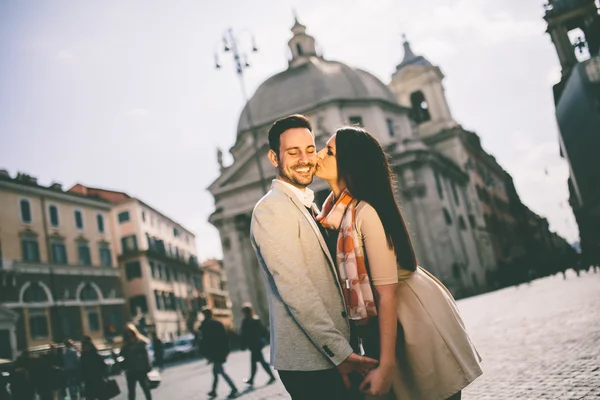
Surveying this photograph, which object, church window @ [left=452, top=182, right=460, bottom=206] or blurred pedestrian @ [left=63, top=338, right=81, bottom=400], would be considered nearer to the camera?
blurred pedestrian @ [left=63, top=338, right=81, bottom=400]

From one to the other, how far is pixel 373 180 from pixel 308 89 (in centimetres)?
3789

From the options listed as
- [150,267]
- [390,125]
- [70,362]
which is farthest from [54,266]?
[390,125]

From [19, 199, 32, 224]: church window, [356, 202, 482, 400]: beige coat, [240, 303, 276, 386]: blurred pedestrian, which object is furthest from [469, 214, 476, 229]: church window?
[356, 202, 482, 400]: beige coat

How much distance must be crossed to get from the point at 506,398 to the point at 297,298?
384 cm

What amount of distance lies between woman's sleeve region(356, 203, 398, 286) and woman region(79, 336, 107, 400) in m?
8.82

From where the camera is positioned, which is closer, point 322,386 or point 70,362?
point 322,386

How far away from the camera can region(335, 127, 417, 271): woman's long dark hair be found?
2.39 metres

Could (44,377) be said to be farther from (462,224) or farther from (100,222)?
(462,224)

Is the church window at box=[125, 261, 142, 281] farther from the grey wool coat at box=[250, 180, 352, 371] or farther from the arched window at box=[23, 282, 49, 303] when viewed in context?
the grey wool coat at box=[250, 180, 352, 371]

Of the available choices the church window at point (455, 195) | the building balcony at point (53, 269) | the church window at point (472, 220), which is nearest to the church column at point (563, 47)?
the church window at point (455, 195)

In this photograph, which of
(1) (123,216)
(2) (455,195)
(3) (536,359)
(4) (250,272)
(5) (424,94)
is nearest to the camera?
(3) (536,359)

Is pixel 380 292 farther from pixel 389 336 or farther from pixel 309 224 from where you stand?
pixel 309 224

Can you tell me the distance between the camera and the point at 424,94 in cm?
4769

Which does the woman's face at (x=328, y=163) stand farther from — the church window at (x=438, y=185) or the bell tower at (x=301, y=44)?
the bell tower at (x=301, y=44)
